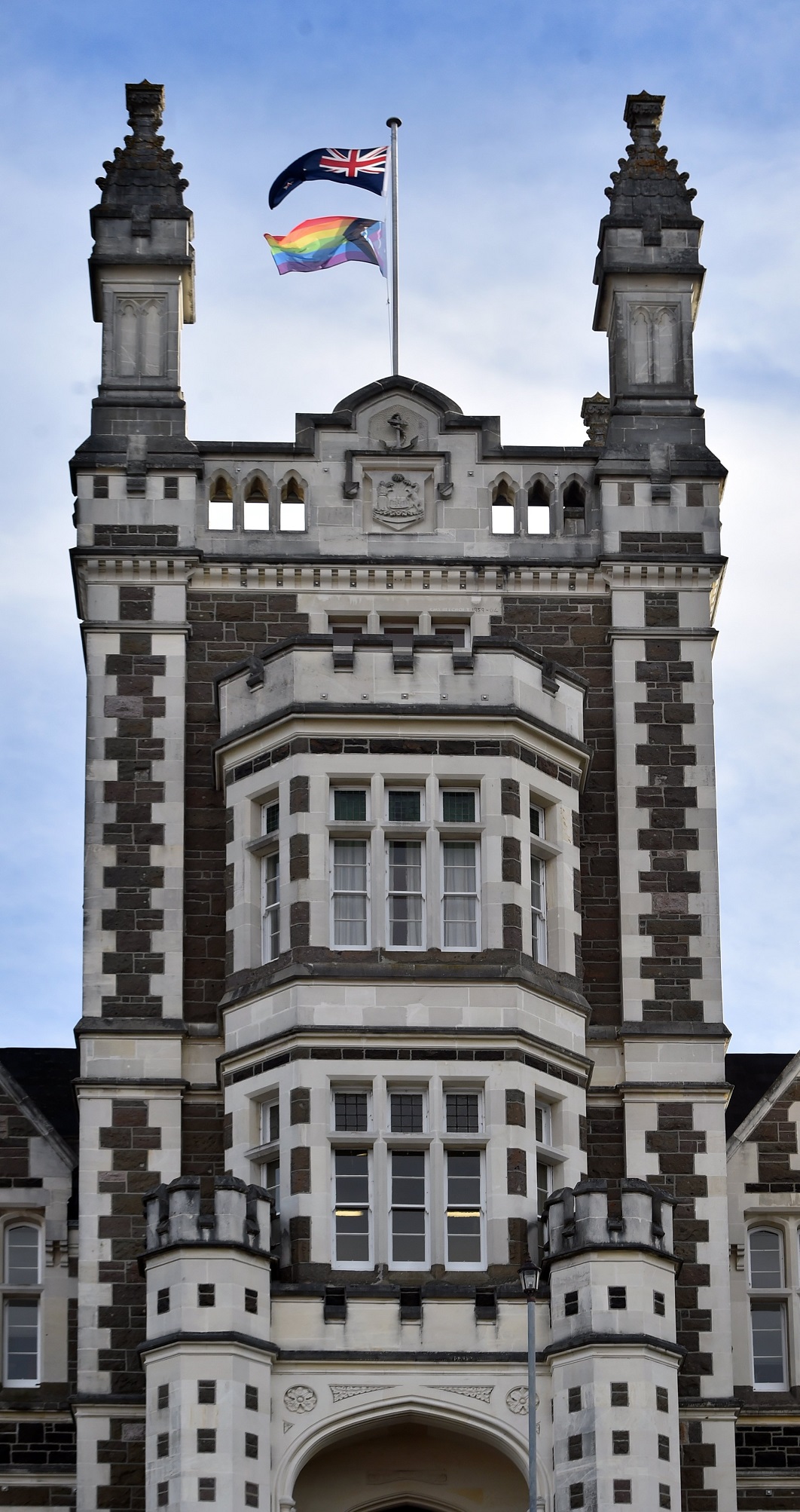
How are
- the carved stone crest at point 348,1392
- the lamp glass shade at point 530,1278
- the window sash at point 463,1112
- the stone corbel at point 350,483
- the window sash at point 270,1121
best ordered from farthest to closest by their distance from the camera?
the stone corbel at point 350,483, the window sash at point 270,1121, the window sash at point 463,1112, the carved stone crest at point 348,1392, the lamp glass shade at point 530,1278

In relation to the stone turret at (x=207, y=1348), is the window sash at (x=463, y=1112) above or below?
above

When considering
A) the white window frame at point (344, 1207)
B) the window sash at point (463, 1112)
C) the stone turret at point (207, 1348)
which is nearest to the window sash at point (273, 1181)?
the white window frame at point (344, 1207)

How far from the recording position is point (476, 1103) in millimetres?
40750

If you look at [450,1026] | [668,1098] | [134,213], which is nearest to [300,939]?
[450,1026]

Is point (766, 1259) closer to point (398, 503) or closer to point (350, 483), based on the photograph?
point (398, 503)

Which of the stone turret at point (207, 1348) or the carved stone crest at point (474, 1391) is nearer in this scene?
the stone turret at point (207, 1348)

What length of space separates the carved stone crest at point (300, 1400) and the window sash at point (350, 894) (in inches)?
197

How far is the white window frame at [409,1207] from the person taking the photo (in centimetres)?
4006

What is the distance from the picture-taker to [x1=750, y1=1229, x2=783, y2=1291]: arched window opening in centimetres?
4331

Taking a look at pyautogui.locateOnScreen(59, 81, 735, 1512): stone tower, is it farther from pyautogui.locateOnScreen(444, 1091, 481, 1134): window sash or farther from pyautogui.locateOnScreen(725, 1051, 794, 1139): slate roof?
pyautogui.locateOnScreen(725, 1051, 794, 1139): slate roof

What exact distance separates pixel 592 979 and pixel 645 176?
10.5m

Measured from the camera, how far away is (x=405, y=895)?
136 feet

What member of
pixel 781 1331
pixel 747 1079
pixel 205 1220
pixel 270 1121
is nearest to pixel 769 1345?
pixel 781 1331

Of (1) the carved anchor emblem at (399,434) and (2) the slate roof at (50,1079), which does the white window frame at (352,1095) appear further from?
(1) the carved anchor emblem at (399,434)
